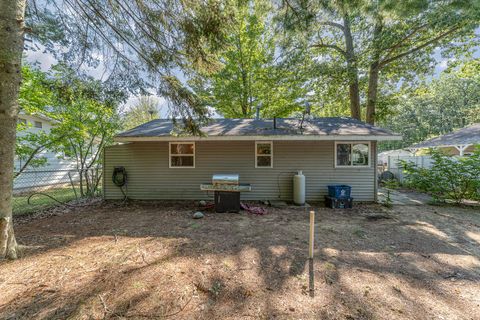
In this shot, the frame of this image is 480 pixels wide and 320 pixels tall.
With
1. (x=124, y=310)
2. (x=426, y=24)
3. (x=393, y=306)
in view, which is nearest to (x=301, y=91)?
(x=426, y=24)

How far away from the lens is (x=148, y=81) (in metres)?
4.38

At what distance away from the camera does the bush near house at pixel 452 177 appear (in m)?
6.22

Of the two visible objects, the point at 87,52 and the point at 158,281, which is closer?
the point at 158,281

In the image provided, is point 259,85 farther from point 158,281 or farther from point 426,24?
point 158,281

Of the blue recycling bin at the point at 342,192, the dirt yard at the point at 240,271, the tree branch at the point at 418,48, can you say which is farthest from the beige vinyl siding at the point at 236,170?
the tree branch at the point at 418,48

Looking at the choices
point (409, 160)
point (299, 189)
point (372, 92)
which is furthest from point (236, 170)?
point (409, 160)

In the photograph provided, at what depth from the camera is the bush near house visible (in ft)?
20.4

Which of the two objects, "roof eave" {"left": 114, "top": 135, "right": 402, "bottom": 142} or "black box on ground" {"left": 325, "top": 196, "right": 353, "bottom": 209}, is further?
"black box on ground" {"left": 325, "top": 196, "right": 353, "bottom": 209}

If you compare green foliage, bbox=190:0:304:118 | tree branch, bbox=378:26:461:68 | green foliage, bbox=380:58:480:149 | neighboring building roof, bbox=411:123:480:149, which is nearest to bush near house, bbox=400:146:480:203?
tree branch, bbox=378:26:461:68

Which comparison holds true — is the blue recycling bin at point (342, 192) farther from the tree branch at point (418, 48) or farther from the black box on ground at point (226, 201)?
the tree branch at point (418, 48)

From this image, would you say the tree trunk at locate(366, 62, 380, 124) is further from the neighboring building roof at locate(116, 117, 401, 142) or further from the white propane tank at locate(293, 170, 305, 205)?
the white propane tank at locate(293, 170, 305, 205)

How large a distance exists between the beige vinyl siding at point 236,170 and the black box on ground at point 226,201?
1.45m

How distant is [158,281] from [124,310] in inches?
18.0

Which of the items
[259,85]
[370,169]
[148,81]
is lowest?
[370,169]
